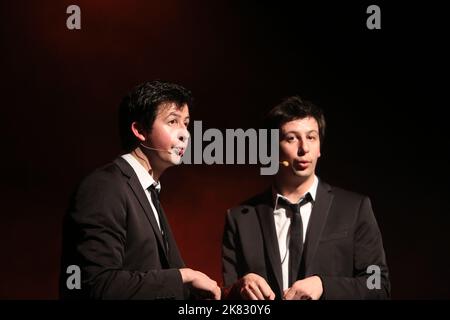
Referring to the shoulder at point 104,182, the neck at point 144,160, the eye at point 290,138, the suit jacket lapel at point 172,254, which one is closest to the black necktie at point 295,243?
the eye at point 290,138

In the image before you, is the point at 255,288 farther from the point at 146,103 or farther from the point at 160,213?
the point at 146,103

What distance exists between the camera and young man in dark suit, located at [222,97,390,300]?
228cm

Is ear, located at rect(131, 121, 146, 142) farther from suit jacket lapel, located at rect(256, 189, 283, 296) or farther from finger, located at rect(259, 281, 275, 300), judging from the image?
finger, located at rect(259, 281, 275, 300)

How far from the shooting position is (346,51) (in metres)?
2.67

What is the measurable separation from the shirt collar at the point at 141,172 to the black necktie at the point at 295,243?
1.74 feet

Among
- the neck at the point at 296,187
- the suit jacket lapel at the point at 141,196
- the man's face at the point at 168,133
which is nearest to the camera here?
the suit jacket lapel at the point at 141,196

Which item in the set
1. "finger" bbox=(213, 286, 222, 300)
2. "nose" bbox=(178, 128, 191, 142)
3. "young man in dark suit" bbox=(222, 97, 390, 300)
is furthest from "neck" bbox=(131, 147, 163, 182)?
"finger" bbox=(213, 286, 222, 300)

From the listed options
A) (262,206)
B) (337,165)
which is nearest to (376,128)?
(337,165)

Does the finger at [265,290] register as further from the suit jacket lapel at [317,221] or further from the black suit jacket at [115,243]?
the black suit jacket at [115,243]

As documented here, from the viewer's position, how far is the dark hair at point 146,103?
2.25 m

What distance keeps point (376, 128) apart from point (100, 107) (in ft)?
3.77

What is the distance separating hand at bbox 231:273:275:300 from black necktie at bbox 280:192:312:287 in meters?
0.11

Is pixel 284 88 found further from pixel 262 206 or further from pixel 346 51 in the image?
pixel 262 206

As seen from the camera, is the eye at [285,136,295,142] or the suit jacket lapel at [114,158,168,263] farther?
the eye at [285,136,295,142]
